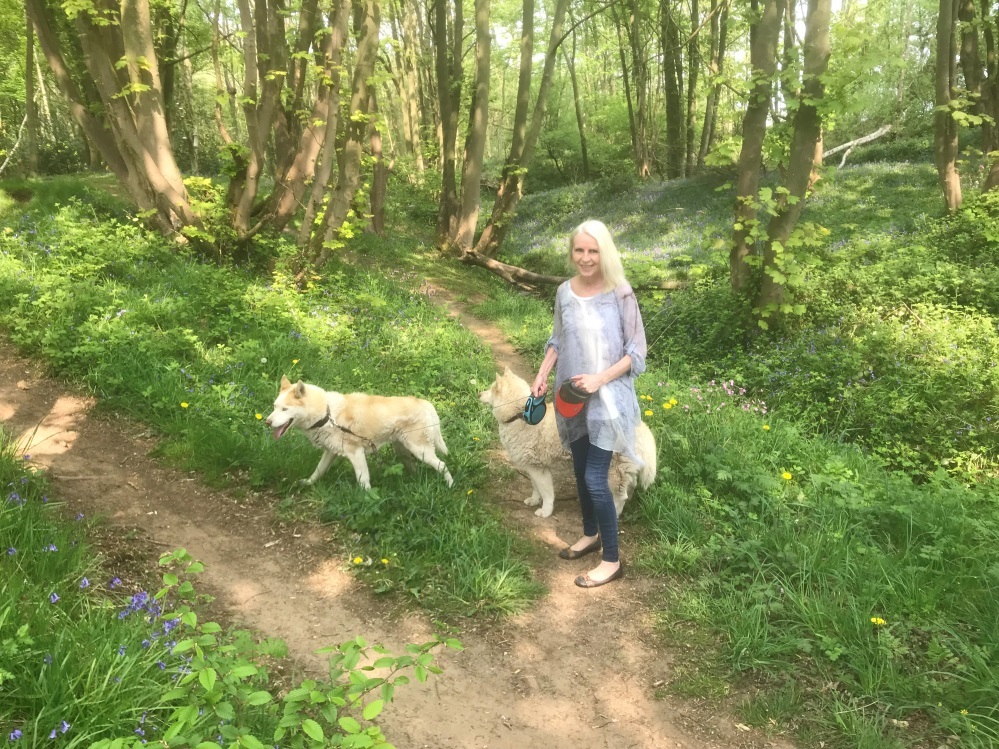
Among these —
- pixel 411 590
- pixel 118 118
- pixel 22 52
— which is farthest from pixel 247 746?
pixel 22 52

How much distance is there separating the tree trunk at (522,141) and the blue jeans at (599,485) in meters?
11.1

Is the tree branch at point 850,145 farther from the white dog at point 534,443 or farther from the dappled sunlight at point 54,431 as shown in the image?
the dappled sunlight at point 54,431

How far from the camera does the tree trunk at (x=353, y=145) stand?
8.62m

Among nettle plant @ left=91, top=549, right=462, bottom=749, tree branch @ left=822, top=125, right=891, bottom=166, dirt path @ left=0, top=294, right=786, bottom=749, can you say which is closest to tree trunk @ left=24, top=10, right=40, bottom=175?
dirt path @ left=0, top=294, right=786, bottom=749

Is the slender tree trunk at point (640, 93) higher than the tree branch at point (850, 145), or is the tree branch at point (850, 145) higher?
the slender tree trunk at point (640, 93)

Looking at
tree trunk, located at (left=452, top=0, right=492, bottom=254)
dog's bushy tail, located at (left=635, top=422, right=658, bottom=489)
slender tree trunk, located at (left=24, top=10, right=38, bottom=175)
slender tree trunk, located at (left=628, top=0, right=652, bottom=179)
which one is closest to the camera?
dog's bushy tail, located at (left=635, top=422, right=658, bottom=489)

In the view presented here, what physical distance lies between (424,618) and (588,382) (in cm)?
191

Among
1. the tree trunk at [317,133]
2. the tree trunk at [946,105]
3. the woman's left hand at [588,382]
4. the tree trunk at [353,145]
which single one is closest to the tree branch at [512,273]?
the tree trunk at [353,145]

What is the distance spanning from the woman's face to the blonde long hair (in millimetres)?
25

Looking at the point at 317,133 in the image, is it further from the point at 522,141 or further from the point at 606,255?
the point at 606,255

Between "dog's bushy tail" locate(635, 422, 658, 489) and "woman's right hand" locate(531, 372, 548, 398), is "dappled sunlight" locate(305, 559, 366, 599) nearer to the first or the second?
"woman's right hand" locate(531, 372, 548, 398)

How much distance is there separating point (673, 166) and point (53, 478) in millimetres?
23968

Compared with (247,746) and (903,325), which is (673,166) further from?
(247,746)

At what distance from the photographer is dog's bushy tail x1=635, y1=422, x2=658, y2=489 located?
4574 millimetres
